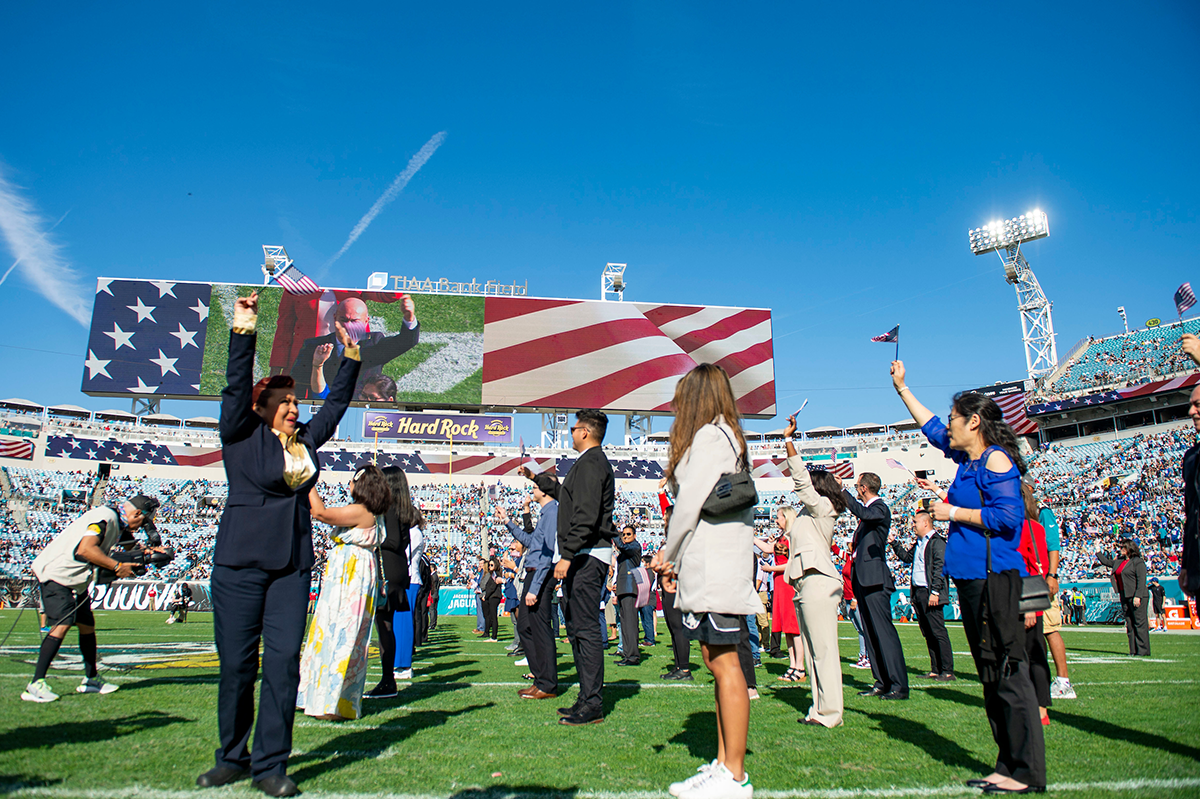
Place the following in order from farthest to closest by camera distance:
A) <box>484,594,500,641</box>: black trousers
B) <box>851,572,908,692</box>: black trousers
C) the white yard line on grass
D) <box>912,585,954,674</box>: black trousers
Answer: <box>484,594,500,641</box>: black trousers
<box>912,585,954,674</box>: black trousers
<box>851,572,908,692</box>: black trousers
the white yard line on grass

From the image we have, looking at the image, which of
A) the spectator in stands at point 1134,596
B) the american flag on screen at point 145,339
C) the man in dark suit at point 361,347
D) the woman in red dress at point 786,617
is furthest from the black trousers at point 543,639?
the american flag on screen at point 145,339

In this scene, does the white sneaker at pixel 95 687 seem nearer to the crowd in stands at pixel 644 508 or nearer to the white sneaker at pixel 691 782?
the white sneaker at pixel 691 782

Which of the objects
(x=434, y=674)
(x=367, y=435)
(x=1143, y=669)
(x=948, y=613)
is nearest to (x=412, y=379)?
(x=367, y=435)

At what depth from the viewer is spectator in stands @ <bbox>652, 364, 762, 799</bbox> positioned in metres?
2.83

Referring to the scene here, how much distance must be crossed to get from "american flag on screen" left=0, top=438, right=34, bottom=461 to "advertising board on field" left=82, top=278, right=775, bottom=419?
6186 millimetres

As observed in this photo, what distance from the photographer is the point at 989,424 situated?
3.60 m

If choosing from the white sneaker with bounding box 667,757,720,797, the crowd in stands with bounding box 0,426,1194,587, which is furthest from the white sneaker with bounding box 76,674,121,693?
the crowd in stands with bounding box 0,426,1194,587

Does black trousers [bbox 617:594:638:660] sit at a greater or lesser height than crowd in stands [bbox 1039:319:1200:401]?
lesser

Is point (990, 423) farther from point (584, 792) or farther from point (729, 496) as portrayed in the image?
point (584, 792)

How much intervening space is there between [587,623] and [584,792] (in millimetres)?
1911

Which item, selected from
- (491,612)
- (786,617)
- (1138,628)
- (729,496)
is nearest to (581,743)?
(729,496)

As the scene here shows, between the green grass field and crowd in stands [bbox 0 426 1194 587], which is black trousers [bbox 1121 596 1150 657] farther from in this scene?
crowd in stands [bbox 0 426 1194 587]

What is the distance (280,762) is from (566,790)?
1.21 meters

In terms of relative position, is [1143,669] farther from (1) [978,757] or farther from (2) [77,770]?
(2) [77,770]
